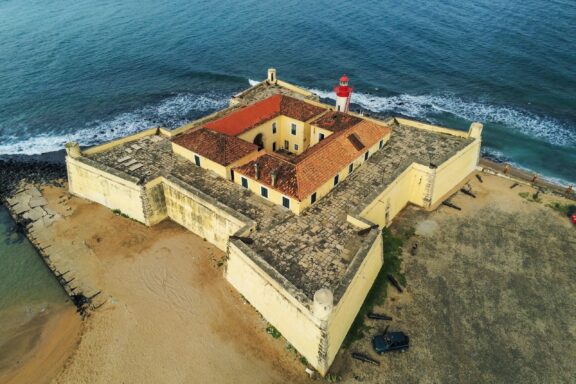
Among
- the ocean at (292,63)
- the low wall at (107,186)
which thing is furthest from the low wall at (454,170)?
the low wall at (107,186)

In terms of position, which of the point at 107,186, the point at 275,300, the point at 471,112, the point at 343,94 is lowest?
the point at 471,112

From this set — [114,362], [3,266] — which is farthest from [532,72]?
[3,266]

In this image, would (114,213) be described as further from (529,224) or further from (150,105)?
(529,224)

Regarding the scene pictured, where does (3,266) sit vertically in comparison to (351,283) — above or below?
below

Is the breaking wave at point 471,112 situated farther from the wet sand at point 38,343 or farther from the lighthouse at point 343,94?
the wet sand at point 38,343

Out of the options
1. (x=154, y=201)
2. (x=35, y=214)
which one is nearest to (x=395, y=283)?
(x=154, y=201)

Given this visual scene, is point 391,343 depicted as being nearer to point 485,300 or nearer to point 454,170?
point 485,300

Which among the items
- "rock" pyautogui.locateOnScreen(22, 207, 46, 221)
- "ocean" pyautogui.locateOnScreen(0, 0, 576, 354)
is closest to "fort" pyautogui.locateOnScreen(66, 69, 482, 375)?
"rock" pyautogui.locateOnScreen(22, 207, 46, 221)
